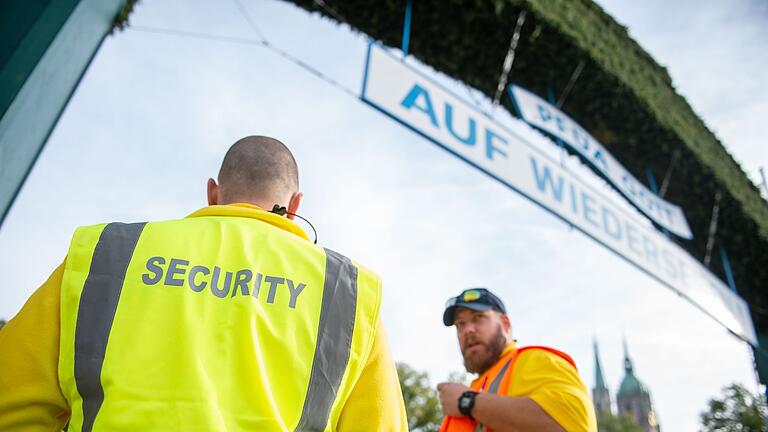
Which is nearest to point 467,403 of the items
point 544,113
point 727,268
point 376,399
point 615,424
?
point 376,399

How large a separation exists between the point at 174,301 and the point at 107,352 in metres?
0.13

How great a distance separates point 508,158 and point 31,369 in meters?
3.61

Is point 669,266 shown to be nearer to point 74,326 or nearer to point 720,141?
point 720,141

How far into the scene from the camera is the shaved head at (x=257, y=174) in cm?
135

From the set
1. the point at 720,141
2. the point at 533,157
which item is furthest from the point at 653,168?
the point at 533,157

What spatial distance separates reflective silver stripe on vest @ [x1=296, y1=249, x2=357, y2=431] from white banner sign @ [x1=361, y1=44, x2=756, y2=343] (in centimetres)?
253

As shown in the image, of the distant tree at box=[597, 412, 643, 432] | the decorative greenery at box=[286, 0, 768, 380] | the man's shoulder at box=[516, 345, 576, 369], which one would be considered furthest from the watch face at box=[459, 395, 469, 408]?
the distant tree at box=[597, 412, 643, 432]

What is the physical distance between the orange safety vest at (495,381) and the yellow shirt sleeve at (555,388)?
2 centimetres

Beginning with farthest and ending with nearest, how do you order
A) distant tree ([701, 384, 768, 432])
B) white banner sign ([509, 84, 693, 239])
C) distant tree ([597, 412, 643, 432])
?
distant tree ([597, 412, 643, 432]) < distant tree ([701, 384, 768, 432]) < white banner sign ([509, 84, 693, 239])

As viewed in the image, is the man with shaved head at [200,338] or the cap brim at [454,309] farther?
the cap brim at [454,309]

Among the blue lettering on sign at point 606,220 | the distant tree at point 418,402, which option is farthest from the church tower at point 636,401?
the blue lettering on sign at point 606,220

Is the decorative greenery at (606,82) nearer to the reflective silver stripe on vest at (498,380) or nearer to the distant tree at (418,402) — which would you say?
the reflective silver stripe on vest at (498,380)

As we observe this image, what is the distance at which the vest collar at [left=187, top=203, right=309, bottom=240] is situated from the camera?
1215 millimetres

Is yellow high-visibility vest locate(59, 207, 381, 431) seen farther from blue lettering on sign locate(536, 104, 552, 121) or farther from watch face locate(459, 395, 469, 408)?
blue lettering on sign locate(536, 104, 552, 121)
